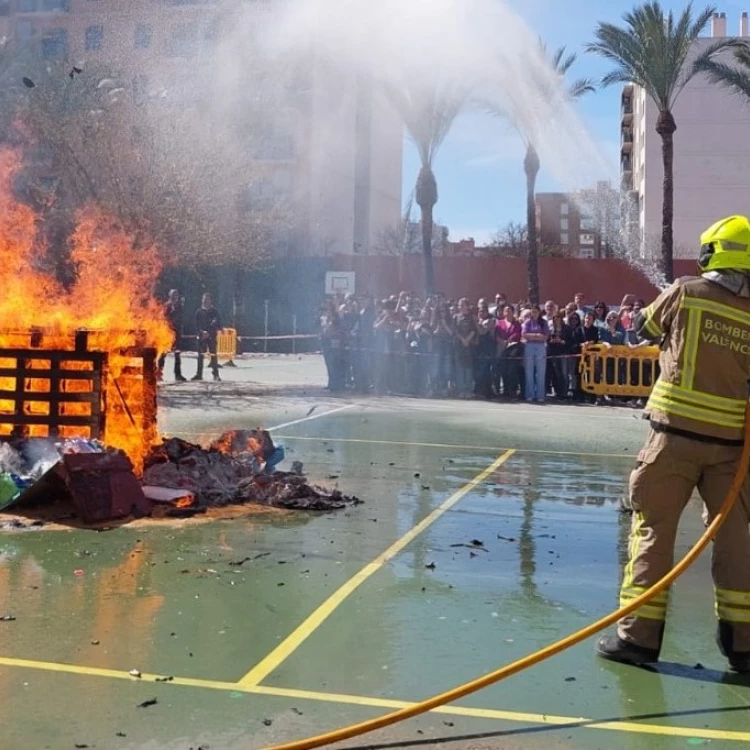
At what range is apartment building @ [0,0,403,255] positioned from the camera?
77.8 feet

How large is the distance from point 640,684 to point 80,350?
5.45 metres


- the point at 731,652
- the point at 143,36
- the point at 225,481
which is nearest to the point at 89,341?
the point at 225,481

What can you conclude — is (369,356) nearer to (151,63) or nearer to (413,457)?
(413,457)

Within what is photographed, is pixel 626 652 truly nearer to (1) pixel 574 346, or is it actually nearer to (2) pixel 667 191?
(1) pixel 574 346

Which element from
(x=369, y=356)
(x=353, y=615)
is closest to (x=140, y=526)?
(x=353, y=615)

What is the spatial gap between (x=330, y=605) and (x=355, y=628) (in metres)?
0.40

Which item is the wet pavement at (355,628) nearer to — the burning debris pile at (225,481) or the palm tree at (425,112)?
the burning debris pile at (225,481)

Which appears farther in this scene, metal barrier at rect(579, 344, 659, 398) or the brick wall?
the brick wall

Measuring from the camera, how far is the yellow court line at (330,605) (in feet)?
13.9

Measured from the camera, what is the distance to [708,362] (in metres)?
4.42

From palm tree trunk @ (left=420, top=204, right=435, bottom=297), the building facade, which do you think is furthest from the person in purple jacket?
the building facade

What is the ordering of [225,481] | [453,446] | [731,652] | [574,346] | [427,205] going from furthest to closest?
[427,205] → [574,346] → [453,446] → [225,481] → [731,652]

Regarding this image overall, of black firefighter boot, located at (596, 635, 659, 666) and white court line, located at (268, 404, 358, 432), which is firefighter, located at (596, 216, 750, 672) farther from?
white court line, located at (268, 404, 358, 432)

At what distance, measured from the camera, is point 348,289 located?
34.8 m
